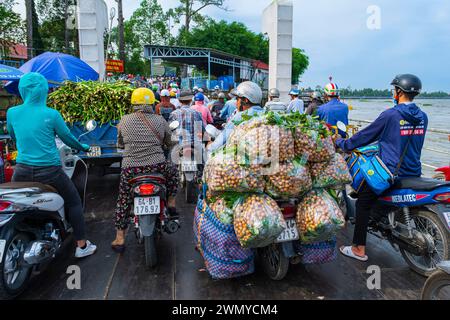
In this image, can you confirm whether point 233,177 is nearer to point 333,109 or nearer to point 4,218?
point 4,218

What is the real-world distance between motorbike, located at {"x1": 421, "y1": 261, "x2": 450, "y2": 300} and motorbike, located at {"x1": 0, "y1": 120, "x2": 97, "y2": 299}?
3197 mm

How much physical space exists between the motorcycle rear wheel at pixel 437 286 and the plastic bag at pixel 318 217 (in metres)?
0.74

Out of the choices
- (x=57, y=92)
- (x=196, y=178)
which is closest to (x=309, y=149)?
(x=196, y=178)

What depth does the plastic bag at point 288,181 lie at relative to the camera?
2885 mm

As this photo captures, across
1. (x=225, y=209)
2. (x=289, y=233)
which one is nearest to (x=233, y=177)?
(x=225, y=209)

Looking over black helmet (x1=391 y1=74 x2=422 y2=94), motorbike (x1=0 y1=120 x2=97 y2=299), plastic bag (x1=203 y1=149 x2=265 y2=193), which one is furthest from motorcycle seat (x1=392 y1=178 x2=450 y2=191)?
motorbike (x1=0 y1=120 x2=97 y2=299)

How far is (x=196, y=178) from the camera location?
5688 millimetres

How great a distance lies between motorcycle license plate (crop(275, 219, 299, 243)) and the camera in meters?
3.02

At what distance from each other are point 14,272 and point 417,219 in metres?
3.81

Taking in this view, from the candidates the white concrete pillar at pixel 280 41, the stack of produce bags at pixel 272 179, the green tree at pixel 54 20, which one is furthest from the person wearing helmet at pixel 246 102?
the green tree at pixel 54 20

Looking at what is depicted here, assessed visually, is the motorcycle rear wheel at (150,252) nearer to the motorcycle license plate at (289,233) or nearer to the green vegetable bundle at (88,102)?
the motorcycle license plate at (289,233)
